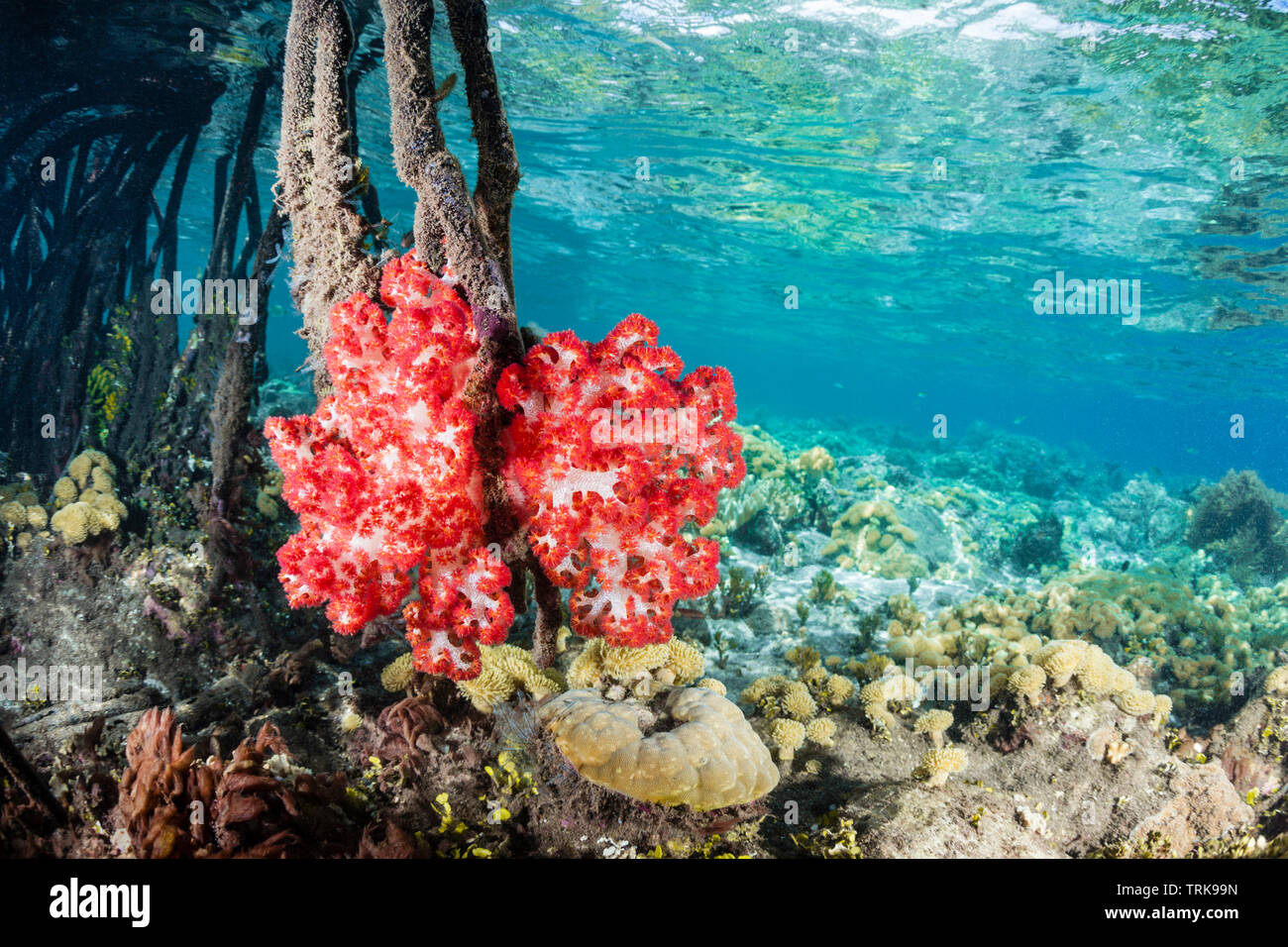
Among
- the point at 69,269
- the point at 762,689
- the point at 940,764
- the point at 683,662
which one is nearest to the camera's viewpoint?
the point at 940,764

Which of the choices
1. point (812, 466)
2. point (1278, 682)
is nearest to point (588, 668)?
point (1278, 682)

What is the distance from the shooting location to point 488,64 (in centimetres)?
219

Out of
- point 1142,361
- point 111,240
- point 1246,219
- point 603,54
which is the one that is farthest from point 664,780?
point 1142,361

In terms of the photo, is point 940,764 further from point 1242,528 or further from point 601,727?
point 1242,528

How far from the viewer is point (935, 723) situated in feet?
15.5

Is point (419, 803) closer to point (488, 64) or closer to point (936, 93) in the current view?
point (488, 64)

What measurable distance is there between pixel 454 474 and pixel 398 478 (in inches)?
9.9

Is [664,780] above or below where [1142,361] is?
below

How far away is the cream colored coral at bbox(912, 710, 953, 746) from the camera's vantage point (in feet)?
15.5

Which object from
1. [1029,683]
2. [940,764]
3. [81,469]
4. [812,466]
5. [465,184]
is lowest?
[940,764]

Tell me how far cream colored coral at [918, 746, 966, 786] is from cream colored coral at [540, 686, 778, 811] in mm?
1203

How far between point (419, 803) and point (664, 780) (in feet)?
5.25

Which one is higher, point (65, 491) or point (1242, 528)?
point (65, 491)

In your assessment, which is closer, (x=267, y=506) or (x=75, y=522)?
(x=75, y=522)
